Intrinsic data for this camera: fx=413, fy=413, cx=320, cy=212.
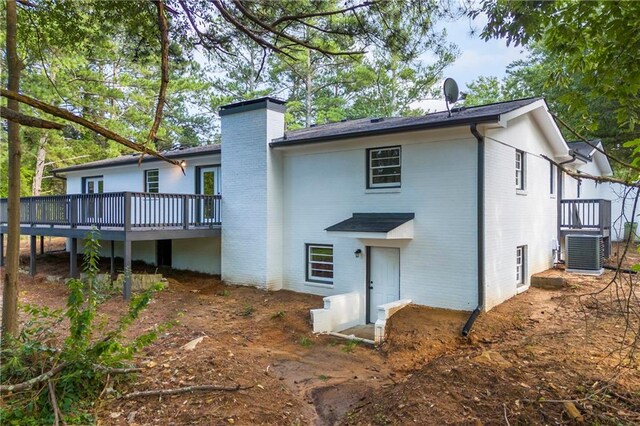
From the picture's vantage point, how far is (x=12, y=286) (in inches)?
241

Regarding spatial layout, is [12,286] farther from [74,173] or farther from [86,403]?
Result: [74,173]

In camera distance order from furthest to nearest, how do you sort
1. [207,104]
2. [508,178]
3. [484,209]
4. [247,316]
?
[207,104] → [508,178] → [247,316] → [484,209]

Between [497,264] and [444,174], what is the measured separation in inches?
97.2

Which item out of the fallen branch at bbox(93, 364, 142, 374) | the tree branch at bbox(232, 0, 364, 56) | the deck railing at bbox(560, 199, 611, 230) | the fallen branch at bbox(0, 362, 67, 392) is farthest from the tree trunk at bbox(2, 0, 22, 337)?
the deck railing at bbox(560, 199, 611, 230)

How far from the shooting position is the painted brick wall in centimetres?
1235

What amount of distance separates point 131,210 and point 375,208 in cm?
687

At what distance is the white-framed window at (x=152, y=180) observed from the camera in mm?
16484

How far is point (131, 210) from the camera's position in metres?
11.7

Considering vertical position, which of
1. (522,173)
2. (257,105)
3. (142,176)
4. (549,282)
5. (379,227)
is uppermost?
(257,105)

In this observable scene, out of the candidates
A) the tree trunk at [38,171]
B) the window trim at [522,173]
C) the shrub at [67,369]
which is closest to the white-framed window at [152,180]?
the shrub at [67,369]

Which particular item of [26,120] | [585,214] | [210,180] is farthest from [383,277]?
[585,214]

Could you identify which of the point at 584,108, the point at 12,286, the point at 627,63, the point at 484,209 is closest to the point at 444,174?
the point at 484,209

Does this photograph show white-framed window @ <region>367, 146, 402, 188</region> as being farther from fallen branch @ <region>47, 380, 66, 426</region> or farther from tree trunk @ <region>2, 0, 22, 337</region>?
fallen branch @ <region>47, 380, 66, 426</region>

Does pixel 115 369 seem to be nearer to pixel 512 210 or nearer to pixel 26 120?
pixel 26 120
